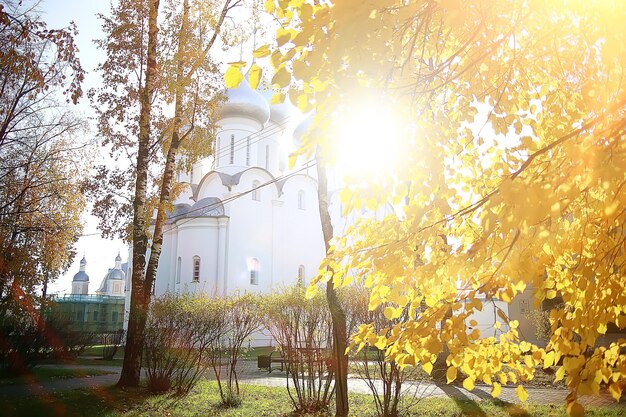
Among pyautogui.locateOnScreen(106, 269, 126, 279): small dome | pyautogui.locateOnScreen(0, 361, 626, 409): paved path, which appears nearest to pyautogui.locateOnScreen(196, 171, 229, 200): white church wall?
pyautogui.locateOnScreen(0, 361, 626, 409): paved path

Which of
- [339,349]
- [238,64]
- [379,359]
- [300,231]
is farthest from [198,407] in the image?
[300,231]

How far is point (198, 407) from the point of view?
30.6 feet

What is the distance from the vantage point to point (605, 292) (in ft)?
8.25

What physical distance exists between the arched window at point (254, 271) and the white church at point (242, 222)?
61 mm

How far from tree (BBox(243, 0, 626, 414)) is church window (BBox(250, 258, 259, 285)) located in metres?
27.5

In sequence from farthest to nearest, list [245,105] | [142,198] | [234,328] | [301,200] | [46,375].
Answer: [301,200] → [245,105] → [46,375] → [142,198] → [234,328]

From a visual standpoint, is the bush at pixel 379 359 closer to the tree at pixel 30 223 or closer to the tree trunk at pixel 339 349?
the tree trunk at pixel 339 349

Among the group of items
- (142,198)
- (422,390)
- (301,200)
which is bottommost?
(422,390)

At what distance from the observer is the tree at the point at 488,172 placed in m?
2.02

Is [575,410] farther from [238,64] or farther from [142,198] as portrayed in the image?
[142,198]

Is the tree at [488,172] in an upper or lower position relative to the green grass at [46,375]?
upper

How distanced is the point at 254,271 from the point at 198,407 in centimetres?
2128

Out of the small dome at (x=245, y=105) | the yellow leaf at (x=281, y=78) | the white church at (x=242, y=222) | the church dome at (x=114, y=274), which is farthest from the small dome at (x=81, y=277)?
the yellow leaf at (x=281, y=78)

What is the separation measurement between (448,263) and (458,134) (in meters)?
1.30
